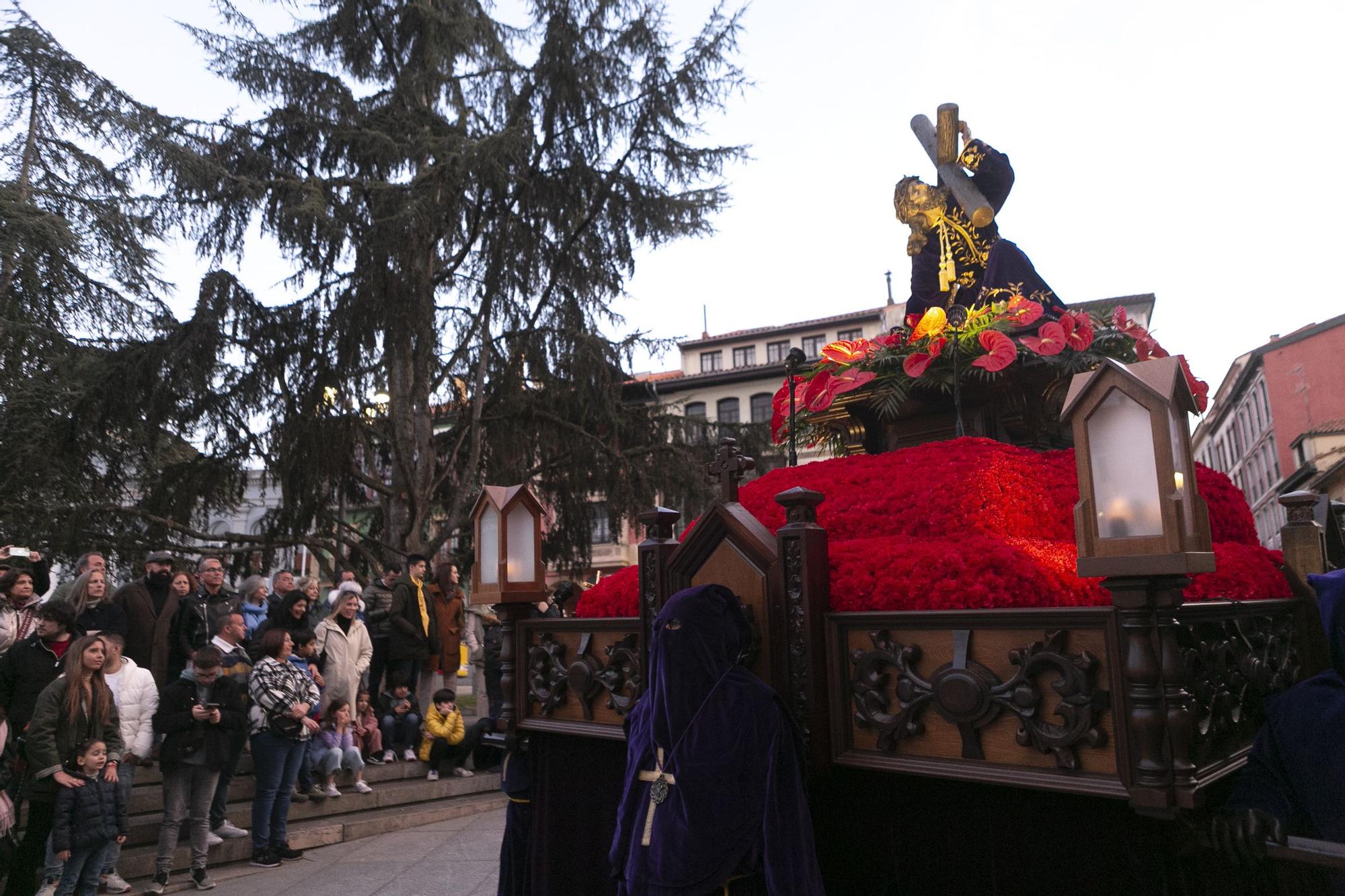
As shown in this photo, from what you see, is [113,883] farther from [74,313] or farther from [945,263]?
[74,313]

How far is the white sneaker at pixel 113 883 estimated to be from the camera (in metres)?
5.93

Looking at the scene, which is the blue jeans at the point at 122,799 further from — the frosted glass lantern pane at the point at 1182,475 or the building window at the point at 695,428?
the building window at the point at 695,428

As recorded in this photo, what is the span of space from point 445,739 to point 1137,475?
27.0ft

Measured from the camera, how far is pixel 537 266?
44.4 ft

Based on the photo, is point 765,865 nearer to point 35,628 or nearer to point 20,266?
point 35,628

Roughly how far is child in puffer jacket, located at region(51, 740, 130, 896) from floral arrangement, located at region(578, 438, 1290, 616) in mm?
3168

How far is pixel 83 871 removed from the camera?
5.32m

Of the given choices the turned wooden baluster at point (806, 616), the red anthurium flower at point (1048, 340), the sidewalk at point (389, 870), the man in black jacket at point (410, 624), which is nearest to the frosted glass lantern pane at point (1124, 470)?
the turned wooden baluster at point (806, 616)

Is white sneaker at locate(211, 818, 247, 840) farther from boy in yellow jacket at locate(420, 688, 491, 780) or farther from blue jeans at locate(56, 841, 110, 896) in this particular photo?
boy in yellow jacket at locate(420, 688, 491, 780)

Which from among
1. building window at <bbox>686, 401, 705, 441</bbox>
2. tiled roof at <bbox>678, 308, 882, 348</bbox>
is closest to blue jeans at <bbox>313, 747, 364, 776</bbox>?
building window at <bbox>686, 401, 705, 441</bbox>

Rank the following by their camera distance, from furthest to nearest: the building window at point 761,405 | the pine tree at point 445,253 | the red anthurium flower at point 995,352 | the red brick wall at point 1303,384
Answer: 1. the building window at point 761,405
2. the red brick wall at point 1303,384
3. the pine tree at point 445,253
4. the red anthurium flower at point 995,352

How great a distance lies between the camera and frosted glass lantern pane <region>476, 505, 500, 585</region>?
4508 millimetres

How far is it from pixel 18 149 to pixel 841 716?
1374cm

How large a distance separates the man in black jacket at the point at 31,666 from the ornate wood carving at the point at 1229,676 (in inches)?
236
